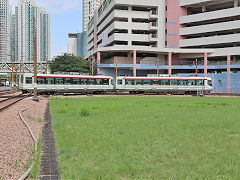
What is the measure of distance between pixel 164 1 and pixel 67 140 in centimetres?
6639

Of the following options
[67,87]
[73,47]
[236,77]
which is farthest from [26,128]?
[73,47]

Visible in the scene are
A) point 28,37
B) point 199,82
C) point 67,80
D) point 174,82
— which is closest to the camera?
point 67,80

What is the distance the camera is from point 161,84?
4588 centimetres

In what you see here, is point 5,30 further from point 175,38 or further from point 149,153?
point 149,153

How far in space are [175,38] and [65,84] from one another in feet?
125

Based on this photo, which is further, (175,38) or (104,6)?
(104,6)

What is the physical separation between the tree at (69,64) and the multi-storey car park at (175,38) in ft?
29.8

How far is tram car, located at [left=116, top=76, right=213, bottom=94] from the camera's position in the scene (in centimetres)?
4528

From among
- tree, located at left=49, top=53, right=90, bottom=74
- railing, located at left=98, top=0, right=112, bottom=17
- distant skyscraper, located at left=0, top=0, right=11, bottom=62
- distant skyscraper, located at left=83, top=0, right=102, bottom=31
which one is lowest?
tree, located at left=49, top=53, right=90, bottom=74

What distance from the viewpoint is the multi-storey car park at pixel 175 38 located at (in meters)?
62.3

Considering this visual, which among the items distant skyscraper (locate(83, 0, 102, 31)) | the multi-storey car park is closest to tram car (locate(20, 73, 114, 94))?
the multi-storey car park

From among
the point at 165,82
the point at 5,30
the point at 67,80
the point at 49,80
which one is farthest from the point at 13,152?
the point at 165,82

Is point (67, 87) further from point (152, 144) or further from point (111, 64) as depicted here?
point (152, 144)

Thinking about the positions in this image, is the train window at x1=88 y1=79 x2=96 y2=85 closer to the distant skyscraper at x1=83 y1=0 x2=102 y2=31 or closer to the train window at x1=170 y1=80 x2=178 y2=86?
the train window at x1=170 y1=80 x2=178 y2=86
